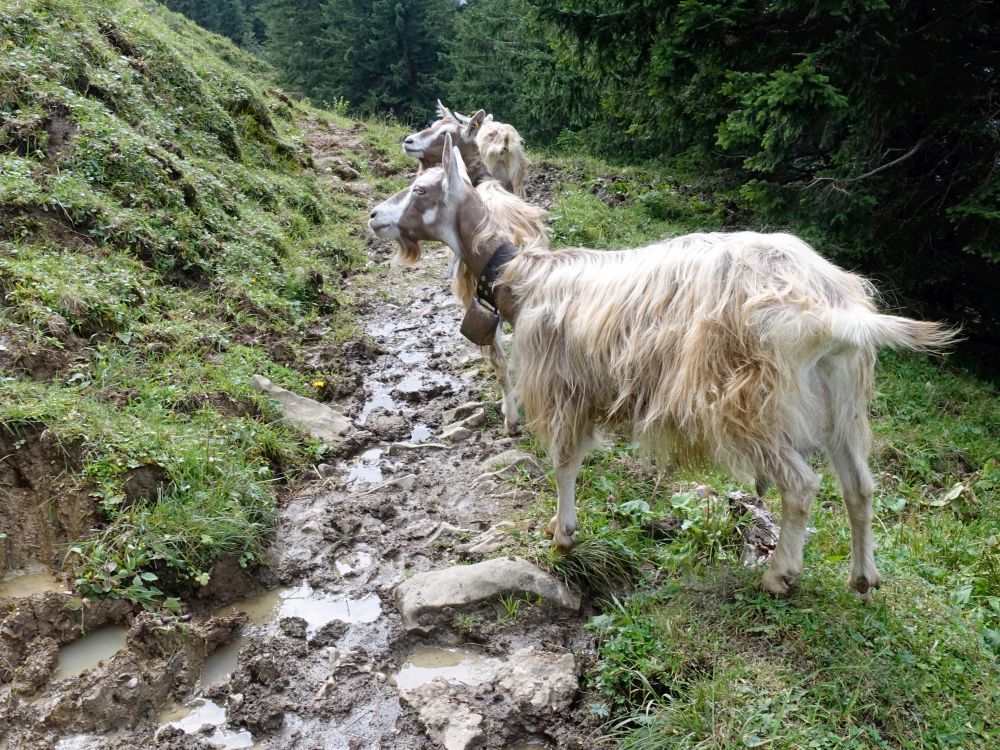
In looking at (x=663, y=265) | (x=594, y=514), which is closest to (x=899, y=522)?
(x=594, y=514)

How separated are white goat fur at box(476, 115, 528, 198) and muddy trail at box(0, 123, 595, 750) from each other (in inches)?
150

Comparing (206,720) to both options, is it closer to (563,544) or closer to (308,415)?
(563,544)

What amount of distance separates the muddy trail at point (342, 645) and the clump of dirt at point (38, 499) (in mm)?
171

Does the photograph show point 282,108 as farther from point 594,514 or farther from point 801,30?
point 594,514

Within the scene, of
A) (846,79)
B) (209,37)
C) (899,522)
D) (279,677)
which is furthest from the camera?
(209,37)

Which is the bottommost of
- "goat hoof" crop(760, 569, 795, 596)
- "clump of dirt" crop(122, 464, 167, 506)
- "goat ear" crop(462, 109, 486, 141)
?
"clump of dirt" crop(122, 464, 167, 506)

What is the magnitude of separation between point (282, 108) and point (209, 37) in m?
6.35

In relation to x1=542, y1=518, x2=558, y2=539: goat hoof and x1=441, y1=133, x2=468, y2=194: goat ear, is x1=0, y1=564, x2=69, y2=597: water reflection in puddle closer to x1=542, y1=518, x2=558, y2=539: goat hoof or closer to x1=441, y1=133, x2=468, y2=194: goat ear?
x1=542, y1=518, x2=558, y2=539: goat hoof

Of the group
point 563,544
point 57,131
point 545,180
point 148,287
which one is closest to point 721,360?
point 563,544

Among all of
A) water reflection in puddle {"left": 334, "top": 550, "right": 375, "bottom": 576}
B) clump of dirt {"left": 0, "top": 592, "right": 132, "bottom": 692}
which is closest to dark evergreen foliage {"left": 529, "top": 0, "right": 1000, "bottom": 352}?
water reflection in puddle {"left": 334, "top": 550, "right": 375, "bottom": 576}

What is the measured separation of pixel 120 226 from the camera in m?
5.71

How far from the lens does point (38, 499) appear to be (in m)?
3.58

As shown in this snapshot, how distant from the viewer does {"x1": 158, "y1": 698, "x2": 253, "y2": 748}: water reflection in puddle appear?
9.08 ft

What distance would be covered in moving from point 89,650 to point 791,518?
3002mm
